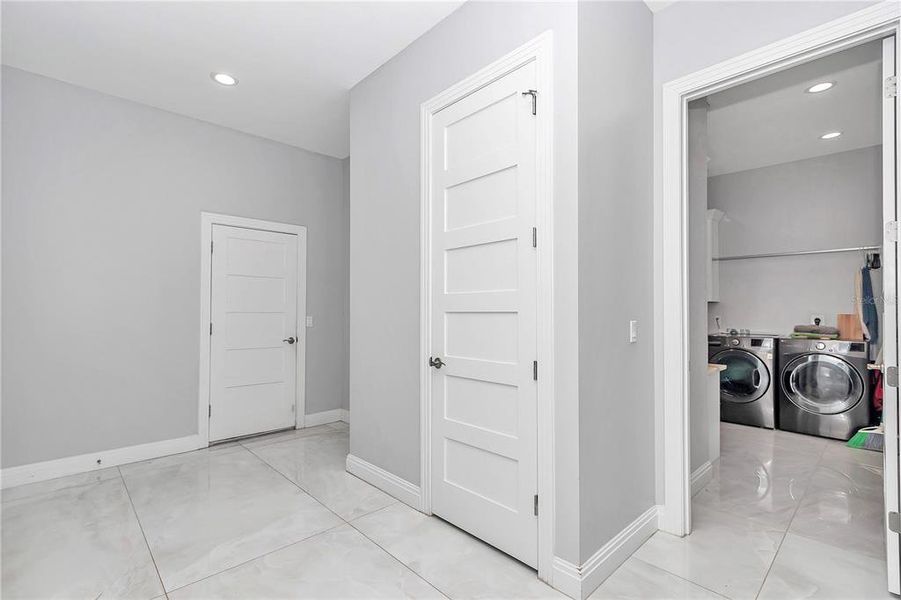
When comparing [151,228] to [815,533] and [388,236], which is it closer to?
[388,236]

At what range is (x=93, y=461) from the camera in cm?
329

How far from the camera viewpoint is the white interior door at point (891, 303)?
1.79 m

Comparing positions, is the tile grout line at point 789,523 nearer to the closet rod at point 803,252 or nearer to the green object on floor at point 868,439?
the green object on floor at point 868,439

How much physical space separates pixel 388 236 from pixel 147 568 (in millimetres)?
2084

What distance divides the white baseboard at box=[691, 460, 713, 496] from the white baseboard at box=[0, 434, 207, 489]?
12.2 feet

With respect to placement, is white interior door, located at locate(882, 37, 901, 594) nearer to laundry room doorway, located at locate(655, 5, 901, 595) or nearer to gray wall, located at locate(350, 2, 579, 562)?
laundry room doorway, located at locate(655, 5, 901, 595)

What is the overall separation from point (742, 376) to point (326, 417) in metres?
4.28

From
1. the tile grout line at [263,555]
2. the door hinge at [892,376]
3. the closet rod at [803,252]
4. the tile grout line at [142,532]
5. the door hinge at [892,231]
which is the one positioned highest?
the closet rod at [803,252]

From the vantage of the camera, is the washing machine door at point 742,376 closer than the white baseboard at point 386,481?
No

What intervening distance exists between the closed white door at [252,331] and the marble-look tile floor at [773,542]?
131 inches

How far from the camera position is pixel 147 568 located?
2041mm

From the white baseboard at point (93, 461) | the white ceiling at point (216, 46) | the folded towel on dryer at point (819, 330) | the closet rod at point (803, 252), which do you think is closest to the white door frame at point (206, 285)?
the white baseboard at point (93, 461)

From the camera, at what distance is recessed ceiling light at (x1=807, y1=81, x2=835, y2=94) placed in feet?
10.2

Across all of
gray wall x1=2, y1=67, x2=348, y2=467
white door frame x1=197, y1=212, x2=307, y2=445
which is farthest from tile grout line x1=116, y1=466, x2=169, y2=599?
white door frame x1=197, y1=212, x2=307, y2=445
